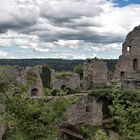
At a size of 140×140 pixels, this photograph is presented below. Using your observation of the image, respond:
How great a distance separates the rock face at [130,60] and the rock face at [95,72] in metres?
3.34

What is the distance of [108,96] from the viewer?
33312 millimetres

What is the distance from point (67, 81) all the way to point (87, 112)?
14.7m

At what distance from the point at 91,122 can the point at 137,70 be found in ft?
52.1

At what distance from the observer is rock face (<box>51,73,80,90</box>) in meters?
46.6

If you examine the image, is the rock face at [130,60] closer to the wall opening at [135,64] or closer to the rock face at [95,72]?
the wall opening at [135,64]

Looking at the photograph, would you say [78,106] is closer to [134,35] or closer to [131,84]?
[131,84]

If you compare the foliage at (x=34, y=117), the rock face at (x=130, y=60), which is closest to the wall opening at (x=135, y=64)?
the rock face at (x=130, y=60)

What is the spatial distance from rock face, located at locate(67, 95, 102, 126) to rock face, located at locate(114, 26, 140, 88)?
13782 mm

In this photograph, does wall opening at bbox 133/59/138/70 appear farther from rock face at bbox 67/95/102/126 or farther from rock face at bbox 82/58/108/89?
rock face at bbox 67/95/102/126

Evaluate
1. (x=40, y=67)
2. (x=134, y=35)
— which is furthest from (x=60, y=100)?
(x=134, y=35)

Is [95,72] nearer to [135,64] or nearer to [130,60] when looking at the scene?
[130,60]


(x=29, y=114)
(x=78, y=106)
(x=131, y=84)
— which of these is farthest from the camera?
(x=131, y=84)

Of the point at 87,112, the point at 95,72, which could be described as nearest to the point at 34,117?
the point at 87,112

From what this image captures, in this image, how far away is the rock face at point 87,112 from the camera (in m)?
31.8
